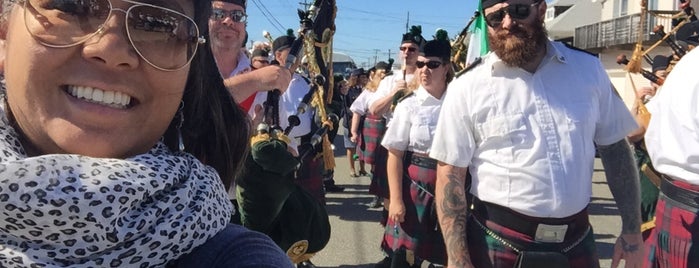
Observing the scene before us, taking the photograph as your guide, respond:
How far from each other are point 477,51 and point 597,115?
1789 mm

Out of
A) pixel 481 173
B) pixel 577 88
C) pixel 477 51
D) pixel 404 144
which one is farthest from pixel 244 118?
pixel 477 51

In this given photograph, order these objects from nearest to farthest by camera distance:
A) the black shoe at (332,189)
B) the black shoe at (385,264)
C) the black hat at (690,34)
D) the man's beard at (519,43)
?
the man's beard at (519,43) → the black hat at (690,34) → the black shoe at (385,264) → the black shoe at (332,189)

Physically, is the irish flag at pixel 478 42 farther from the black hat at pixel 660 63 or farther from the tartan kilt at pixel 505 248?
the black hat at pixel 660 63

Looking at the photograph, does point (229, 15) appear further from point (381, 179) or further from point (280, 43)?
point (381, 179)

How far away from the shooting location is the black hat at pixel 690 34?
4469 millimetres

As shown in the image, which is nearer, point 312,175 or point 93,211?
point 93,211

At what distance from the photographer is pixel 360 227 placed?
619 cm

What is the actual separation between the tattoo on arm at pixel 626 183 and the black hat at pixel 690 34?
94.4 inches

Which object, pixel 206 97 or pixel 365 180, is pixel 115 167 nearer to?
pixel 206 97

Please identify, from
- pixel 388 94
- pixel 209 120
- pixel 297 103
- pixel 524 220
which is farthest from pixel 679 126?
pixel 388 94

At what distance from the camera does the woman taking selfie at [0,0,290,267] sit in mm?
842

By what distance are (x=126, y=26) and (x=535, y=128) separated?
1800 millimetres

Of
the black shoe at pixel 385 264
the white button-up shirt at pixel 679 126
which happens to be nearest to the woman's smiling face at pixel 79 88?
the white button-up shirt at pixel 679 126

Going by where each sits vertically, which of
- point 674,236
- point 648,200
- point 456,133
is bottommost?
point 648,200
